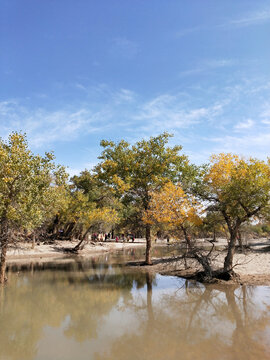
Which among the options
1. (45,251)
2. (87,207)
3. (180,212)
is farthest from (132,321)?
(87,207)

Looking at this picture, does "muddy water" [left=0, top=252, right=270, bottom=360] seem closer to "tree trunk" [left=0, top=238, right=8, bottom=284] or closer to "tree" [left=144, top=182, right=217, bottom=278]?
"tree trunk" [left=0, top=238, right=8, bottom=284]

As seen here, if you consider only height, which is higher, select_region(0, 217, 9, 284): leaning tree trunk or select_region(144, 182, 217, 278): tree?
select_region(144, 182, 217, 278): tree

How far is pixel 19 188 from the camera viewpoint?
16.6m

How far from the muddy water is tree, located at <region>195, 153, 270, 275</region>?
13.9 feet

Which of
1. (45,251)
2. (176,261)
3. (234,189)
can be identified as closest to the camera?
(234,189)

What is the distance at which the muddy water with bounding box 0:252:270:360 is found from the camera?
8.17 m

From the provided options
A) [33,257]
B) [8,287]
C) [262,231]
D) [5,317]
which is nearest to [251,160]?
[5,317]

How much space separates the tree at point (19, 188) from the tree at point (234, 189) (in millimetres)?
10314

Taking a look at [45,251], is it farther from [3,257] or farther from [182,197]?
[182,197]

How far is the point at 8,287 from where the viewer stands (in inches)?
660

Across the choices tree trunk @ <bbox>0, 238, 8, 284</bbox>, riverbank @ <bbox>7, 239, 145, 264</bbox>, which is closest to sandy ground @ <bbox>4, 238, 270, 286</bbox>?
riverbank @ <bbox>7, 239, 145, 264</bbox>

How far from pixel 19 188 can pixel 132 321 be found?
33.6 ft

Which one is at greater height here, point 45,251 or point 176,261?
point 176,261

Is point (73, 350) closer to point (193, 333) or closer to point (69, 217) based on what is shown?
point (193, 333)
